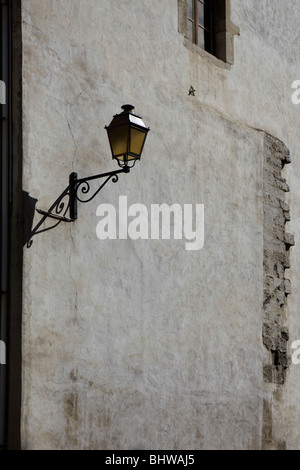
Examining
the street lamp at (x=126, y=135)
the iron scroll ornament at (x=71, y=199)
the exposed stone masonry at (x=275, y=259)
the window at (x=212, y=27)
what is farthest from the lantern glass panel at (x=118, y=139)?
the exposed stone masonry at (x=275, y=259)

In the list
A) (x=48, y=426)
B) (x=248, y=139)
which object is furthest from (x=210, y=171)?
(x=48, y=426)

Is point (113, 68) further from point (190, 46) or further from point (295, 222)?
point (295, 222)

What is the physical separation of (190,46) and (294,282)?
2.77 m

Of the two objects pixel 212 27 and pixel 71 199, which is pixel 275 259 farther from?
pixel 71 199

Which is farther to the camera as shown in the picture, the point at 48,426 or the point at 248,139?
the point at 248,139

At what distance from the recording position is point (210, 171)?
25.7 ft

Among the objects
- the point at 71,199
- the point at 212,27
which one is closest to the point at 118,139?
the point at 71,199

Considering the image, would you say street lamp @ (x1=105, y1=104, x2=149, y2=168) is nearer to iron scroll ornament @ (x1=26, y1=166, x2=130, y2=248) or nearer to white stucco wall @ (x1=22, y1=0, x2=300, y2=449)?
iron scroll ornament @ (x1=26, y1=166, x2=130, y2=248)

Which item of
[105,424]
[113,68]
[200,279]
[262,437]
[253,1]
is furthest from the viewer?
[253,1]

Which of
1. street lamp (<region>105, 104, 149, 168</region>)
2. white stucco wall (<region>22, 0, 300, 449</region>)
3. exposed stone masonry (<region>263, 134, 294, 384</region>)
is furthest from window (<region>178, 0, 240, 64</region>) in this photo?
street lamp (<region>105, 104, 149, 168</region>)

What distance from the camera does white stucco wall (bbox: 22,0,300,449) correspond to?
5.94 meters

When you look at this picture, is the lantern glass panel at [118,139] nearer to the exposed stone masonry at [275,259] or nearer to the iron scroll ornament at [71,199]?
the iron scroll ornament at [71,199]

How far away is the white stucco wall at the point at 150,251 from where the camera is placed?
594 cm

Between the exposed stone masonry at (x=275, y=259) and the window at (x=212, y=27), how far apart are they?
104 cm
